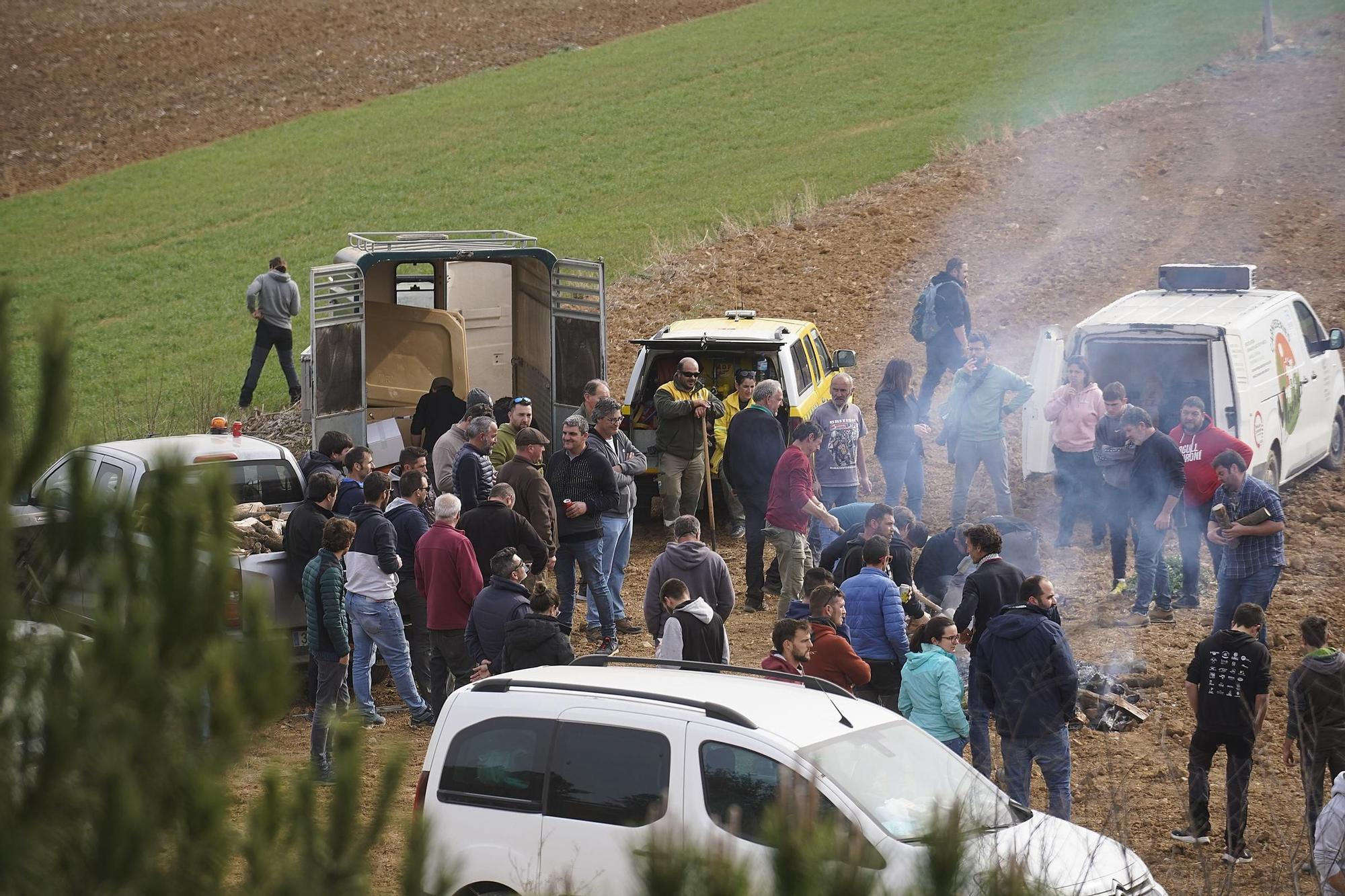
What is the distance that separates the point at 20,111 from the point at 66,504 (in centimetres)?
5169

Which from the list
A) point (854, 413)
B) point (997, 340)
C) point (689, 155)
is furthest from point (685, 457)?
point (689, 155)

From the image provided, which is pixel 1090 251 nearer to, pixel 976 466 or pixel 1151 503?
pixel 976 466

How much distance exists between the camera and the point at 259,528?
34.6 feet

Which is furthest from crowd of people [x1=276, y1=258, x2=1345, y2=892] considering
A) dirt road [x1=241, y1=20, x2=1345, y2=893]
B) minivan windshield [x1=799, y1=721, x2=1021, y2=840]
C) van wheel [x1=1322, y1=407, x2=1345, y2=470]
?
van wheel [x1=1322, y1=407, x2=1345, y2=470]

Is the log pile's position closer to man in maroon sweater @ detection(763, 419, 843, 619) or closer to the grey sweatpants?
man in maroon sweater @ detection(763, 419, 843, 619)

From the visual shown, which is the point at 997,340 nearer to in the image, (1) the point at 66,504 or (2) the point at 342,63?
(1) the point at 66,504

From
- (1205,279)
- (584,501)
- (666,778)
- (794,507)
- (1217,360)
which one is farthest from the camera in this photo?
(1205,279)

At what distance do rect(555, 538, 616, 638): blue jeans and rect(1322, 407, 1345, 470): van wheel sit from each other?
809 cm

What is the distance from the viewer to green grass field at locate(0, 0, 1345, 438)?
30266 mm

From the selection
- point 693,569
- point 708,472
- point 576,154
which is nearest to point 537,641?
point 693,569

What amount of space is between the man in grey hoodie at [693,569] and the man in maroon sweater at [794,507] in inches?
59.6

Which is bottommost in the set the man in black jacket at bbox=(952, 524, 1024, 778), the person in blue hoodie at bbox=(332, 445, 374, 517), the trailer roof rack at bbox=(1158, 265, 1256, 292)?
the man in black jacket at bbox=(952, 524, 1024, 778)

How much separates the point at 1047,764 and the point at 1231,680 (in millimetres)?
1097

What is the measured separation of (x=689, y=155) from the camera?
37.8 meters
